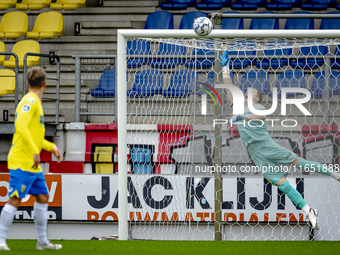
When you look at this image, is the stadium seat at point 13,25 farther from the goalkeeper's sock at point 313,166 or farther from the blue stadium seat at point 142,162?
the goalkeeper's sock at point 313,166

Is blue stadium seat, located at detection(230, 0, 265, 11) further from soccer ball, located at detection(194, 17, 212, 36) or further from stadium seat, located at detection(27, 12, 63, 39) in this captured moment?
soccer ball, located at detection(194, 17, 212, 36)

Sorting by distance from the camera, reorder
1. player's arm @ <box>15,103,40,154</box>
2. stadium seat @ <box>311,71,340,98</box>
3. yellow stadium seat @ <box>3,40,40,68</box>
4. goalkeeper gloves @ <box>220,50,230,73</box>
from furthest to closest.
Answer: yellow stadium seat @ <box>3,40,40,68</box>
stadium seat @ <box>311,71,340,98</box>
goalkeeper gloves @ <box>220,50,230,73</box>
player's arm @ <box>15,103,40,154</box>

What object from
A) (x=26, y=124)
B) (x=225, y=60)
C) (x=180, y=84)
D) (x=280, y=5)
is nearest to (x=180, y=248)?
(x=26, y=124)

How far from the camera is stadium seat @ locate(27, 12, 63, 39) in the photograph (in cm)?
852

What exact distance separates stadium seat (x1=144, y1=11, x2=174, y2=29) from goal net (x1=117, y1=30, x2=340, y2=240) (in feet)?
9.51

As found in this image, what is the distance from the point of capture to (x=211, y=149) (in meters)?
5.38

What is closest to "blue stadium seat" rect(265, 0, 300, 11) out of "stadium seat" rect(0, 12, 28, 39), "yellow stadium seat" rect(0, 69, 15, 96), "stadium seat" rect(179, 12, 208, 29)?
"stadium seat" rect(179, 12, 208, 29)

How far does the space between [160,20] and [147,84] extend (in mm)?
3184

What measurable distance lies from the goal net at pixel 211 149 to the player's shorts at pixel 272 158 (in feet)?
1.31

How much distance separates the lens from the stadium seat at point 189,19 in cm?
825

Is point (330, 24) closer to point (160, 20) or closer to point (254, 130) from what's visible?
point (160, 20)

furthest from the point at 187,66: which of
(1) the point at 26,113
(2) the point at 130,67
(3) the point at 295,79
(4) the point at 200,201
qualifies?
(1) the point at 26,113

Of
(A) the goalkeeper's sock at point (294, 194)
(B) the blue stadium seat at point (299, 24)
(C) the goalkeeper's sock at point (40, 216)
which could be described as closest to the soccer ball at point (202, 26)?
(A) the goalkeeper's sock at point (294, 194)

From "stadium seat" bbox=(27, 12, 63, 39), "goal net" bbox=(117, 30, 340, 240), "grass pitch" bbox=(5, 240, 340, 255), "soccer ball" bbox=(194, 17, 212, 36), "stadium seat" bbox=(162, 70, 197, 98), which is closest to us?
"grass pitch" bbox=(5, 240, 340, 255)
